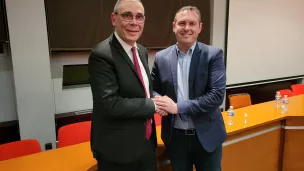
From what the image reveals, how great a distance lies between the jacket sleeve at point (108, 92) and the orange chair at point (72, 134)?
1005 mm

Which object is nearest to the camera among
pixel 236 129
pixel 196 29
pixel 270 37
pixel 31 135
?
pixel 196 29

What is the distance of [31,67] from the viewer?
8.27 ft

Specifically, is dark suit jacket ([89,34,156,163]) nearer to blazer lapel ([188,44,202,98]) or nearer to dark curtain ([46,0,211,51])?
blazer lapel ([188,44,202,98])

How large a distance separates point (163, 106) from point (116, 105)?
0.30 metres

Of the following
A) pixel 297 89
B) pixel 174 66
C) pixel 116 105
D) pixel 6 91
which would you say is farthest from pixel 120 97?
pixel 297 89

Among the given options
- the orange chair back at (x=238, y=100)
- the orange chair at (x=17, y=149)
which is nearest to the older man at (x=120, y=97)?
the orange chair at (x=17, y=149)

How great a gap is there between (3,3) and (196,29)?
1989 millimetres

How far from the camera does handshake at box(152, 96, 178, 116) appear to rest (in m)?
1.23

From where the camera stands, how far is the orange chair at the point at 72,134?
1928 mm

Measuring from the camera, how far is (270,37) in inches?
182

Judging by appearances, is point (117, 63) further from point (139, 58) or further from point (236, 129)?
point (236, 129)

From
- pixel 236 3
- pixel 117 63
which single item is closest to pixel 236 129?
pixel 117 63

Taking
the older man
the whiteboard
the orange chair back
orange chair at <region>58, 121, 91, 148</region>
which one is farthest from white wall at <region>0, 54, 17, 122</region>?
the whiteboard

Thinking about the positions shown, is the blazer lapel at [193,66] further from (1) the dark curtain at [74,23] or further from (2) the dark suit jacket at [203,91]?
(1) the dark curtain at [74,23]
